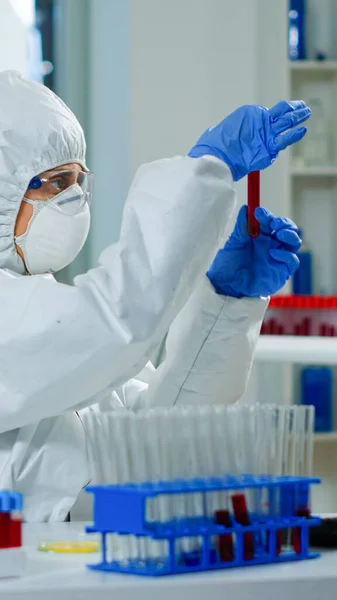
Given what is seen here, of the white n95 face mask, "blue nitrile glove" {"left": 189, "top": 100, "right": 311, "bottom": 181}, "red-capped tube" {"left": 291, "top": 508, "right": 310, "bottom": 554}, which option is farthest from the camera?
the white n95 face mask

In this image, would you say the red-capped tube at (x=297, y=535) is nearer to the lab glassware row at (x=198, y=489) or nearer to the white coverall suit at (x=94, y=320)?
the lab glassware row at (x=198, y=489)

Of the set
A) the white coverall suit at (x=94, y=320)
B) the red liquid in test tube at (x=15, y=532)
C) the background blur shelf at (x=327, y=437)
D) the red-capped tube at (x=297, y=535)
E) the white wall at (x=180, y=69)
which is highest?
the white wall at (x=180, y=69)

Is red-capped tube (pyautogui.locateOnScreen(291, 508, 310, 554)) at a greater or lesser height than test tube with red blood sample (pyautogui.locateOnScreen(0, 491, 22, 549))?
lesser

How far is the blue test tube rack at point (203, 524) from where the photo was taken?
0.87 metres

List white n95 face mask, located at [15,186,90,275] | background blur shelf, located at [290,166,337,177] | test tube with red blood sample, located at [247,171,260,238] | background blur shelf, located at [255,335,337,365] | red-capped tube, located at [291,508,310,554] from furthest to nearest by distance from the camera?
background blur shelf, located at [290,166,337,177] < background blur shelf, located at [255,335,337,365] < white n95 face mask, located at [15,186,90,275] < test tube with red blood sample, located at [247,171,260,238] < red-capped tube, located at [291,508,310,554]

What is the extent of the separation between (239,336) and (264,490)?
2.58 feet

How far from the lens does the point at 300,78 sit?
4.38m

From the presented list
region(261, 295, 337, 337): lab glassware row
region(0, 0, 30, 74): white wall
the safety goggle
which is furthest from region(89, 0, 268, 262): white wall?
the safety goggle

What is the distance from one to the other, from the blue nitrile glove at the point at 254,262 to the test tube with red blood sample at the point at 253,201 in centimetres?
1

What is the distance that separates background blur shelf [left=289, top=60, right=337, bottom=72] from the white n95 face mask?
2.75 metres

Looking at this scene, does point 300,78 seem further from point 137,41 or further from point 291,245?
point 291,245

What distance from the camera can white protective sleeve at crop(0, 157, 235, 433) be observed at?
1.25 meters

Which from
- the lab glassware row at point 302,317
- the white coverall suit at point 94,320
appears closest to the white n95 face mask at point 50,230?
the white coverall suit at point 94,320

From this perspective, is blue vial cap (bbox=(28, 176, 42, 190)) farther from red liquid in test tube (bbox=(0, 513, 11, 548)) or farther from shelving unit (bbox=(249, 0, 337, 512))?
shelving unit (bbox=(249, 0, 337, 512))
